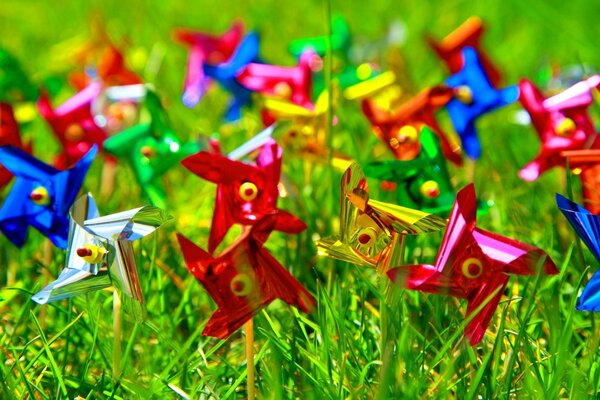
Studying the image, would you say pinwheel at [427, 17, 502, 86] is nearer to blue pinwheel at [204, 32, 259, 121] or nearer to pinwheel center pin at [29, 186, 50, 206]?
blue pinwheel at [204, 32, 259, 121]

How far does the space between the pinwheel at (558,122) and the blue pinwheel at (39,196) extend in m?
0.73

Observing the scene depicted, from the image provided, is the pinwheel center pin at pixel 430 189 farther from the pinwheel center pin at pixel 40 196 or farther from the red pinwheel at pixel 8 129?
the red pinwheel at pixel 8 129

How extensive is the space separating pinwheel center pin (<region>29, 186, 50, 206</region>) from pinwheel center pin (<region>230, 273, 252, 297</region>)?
0.34 m

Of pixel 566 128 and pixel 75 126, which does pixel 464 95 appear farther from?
pixel 75 126

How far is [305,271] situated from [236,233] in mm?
224

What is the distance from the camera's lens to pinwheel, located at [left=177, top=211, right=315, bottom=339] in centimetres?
111

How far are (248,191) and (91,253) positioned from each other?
0.23 metres

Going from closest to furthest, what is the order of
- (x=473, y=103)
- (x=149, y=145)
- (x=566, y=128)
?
(x=566, y=128), (x=149, y=145), (x=473, y=103)

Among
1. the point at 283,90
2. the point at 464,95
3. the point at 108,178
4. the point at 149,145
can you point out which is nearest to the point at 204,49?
the point at 283,90

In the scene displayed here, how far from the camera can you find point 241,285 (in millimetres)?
1125

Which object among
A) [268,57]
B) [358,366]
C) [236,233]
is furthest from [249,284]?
[268,57]

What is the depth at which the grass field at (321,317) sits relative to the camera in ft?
3.59

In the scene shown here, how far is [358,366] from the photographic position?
1139 millimetres

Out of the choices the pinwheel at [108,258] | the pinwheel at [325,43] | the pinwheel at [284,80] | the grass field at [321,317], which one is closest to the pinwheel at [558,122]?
the grass field at [321,317]
